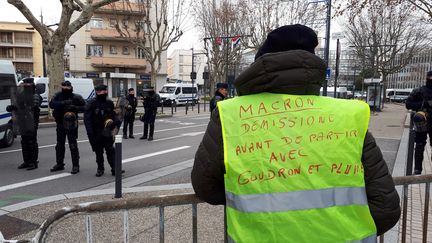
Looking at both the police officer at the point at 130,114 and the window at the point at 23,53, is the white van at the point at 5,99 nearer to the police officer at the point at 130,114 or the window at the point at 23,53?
the police officer at the point at 130,114

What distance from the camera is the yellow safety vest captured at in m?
1.38

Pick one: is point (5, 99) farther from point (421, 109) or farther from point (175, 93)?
point (175, 93)

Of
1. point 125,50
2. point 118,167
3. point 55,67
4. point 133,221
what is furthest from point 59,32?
point 125,50

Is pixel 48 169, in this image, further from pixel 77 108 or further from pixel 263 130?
pixel 263 130

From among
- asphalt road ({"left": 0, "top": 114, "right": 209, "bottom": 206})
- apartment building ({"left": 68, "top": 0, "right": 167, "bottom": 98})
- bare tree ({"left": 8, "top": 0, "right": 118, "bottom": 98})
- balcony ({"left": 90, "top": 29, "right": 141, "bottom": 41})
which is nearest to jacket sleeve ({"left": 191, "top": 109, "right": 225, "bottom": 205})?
asphalt road ({"left": 0, "top": 114, "right": 209, "bottom": 206})

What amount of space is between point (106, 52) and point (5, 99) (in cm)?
3685

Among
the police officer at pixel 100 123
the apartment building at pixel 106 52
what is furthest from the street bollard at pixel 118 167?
the apartment building at pixel 106 52

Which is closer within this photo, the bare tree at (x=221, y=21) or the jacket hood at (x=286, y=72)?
the jacket hood at (x=286, y=72)

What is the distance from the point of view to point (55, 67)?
16203 mm

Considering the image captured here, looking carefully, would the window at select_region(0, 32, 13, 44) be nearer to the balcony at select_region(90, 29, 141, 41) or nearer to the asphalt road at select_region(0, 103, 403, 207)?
the balcony at select_region(90, 29, 141, 41)

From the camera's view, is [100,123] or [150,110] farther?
[150,110]

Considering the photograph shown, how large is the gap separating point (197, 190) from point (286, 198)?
1.46 ft

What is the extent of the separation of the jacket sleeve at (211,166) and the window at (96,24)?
45483mm

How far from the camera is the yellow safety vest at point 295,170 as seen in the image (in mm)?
1382
